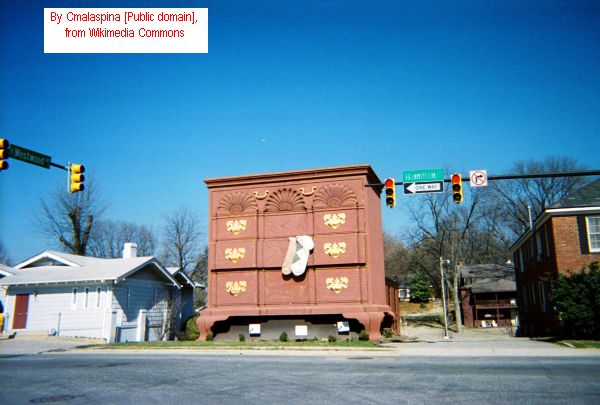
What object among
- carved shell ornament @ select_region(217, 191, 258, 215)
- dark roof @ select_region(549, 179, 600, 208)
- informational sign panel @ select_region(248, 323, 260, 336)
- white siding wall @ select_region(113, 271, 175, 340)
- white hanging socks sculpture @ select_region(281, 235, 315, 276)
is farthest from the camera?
white siding wall @ select_region(113, 271, 175, 340)

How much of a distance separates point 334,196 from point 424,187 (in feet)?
18.2

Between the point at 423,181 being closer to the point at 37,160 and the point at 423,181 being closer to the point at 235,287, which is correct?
the point at 235,287

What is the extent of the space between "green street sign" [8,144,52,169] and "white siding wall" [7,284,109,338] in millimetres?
17480

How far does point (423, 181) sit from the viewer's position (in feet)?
63.4

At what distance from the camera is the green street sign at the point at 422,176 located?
19281 mm

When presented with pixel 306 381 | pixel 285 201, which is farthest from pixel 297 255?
pixel 306 381

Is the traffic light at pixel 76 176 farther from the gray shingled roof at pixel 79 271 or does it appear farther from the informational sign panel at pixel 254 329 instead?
the gray shingled roof at pixel 79 271

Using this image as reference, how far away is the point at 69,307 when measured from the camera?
31.1 metres

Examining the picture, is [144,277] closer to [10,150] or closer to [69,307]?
[69,307]

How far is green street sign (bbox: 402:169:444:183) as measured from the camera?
63.3 ft

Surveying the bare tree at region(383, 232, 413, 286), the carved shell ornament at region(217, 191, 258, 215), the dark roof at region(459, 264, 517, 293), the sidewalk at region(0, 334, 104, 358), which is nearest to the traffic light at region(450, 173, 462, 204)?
Result: the carved shell ornament at region(217, 191, 258, 215)

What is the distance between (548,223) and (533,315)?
38.4 feet

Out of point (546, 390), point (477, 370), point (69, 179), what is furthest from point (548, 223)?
point (69, 179)

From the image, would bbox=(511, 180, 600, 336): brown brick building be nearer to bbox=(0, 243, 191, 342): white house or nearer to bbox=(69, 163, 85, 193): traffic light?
bbox=(69, 163, 85, 193): traffic light
